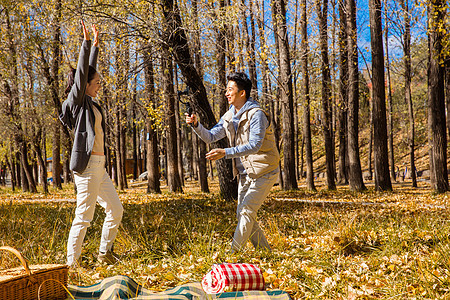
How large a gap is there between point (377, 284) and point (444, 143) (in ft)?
38.0

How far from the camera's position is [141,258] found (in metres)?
4.49

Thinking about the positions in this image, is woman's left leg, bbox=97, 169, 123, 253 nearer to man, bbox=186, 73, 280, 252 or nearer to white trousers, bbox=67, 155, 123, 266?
white trousers, bbox=67, 155, 123, 266

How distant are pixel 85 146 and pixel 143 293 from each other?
178 cm

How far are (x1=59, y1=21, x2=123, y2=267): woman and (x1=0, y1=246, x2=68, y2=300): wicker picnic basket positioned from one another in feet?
3.22

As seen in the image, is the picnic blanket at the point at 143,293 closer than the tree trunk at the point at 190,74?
Yes

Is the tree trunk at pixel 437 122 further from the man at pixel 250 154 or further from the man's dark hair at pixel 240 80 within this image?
the man's dark hair at pixel 240 80

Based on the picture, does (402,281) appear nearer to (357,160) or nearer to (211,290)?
(211,290)

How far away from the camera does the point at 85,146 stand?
404 centimetres

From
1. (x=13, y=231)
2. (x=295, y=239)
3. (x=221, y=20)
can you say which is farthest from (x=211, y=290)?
(x=221, y=20)

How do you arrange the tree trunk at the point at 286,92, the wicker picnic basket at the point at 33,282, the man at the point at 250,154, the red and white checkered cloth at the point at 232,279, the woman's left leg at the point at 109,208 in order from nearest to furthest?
the wicker picnic basket at the point at 33,282 → the red and white checkered cloth at the point at 232,279 → the man at the point at 250,154 → the woman's left leg at the point at 109,208 → the tree trunk at the point at 286,92

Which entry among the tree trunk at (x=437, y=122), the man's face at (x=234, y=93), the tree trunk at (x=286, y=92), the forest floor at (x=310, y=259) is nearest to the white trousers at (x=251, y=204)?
the forest floor at (x=310, y=259)

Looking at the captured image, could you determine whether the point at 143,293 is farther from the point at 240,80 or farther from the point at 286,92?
the point at 286,92

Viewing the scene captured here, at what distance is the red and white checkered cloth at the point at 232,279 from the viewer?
3154mm

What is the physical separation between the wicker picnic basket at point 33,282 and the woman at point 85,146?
98 centimetres
